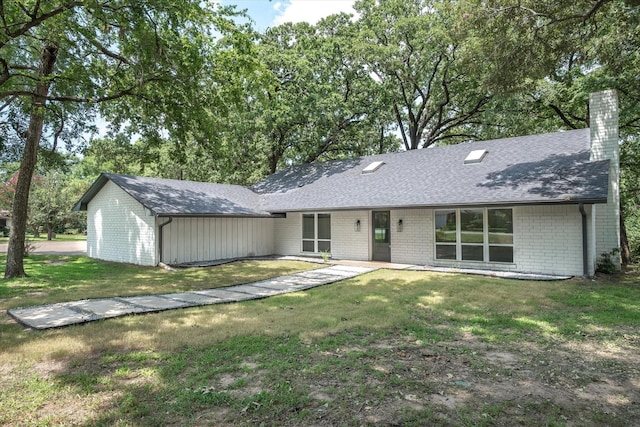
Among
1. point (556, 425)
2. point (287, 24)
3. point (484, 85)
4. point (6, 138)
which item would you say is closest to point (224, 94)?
point (484, 85)

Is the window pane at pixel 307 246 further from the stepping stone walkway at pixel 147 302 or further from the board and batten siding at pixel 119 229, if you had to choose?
the board and batten siding at pixel 119 229

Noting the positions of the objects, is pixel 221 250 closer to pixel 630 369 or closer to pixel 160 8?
pixel 160 8

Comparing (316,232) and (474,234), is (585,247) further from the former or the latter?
(316,232)

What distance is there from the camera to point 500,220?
11.3 metres

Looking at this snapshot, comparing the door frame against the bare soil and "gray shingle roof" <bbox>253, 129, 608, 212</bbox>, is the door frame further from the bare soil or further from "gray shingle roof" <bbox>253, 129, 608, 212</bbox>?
the bare soil

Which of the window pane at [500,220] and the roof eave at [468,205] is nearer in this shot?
the roof eave at [468,205]

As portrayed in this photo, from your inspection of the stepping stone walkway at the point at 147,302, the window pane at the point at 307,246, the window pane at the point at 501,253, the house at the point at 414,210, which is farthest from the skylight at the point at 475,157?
the window pane at the point at 307,246

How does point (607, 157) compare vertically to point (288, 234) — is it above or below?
above

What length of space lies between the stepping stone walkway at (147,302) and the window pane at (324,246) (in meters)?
4.66


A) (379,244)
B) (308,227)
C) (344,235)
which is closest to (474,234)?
(379,244)

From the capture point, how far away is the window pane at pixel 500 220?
11.2 m

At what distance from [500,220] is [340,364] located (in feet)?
29.7

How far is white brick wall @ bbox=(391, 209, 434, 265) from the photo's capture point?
12.8m

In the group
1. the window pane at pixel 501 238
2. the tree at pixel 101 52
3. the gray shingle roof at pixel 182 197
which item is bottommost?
the window pane at pixel 501 238
